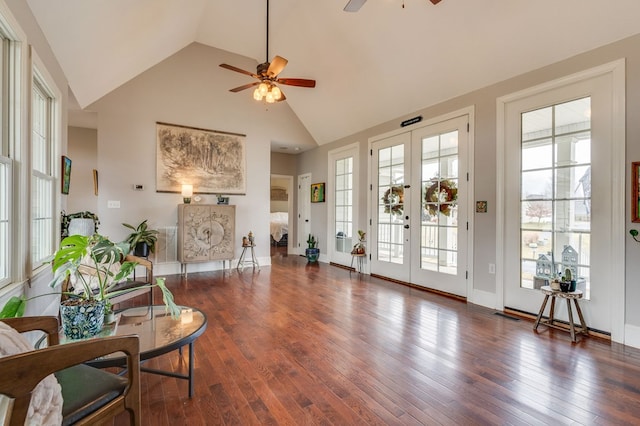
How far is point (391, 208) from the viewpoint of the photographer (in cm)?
527

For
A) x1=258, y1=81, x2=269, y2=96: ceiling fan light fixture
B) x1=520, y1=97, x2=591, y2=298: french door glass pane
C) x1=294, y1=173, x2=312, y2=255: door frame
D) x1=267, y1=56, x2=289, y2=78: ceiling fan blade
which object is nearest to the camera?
x1=520, y1=97, x2=591, y2=298: french door glass pane

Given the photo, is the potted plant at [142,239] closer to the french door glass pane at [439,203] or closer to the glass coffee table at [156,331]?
the glass coffee table at [156,331]

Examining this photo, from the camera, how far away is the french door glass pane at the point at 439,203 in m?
4.23

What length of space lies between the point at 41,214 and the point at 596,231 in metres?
5.12

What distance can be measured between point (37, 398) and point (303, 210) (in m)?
7.04

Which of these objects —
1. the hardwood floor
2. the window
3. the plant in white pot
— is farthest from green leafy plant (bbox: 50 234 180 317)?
the window

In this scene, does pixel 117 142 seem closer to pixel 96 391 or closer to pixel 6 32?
pixel 6 32

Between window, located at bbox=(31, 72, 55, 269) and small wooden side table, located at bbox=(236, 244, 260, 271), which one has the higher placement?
window, located at bbox=(31, 72, 55, 269)

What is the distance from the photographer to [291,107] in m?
6.62

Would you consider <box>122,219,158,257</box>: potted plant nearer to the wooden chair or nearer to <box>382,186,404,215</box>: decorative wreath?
the wooden chair

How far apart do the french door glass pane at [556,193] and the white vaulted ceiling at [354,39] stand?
649mm

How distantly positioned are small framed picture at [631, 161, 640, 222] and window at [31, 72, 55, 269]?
5019 millimetres

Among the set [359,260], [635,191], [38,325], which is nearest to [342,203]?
[359,260]

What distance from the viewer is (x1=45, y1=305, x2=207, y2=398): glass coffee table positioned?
158 centimetres
